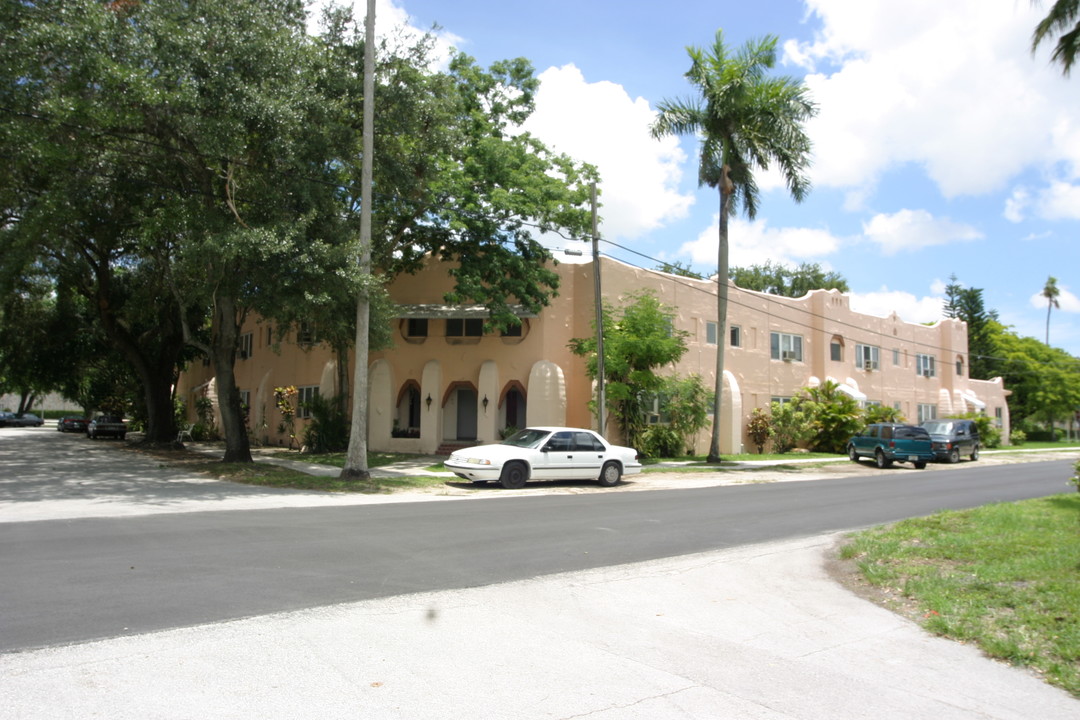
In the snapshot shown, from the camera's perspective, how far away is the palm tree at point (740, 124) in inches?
1078

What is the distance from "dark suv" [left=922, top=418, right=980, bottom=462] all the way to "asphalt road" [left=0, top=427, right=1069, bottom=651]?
48.6 feet

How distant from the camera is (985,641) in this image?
259 inches

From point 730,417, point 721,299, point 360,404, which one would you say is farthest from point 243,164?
point 730,417

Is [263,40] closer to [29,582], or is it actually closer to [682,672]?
[29,582]

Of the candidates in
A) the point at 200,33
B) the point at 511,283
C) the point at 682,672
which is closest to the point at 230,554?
the point at 682,672

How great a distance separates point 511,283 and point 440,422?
6.71 m

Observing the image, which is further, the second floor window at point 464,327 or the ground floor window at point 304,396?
the ground floor window at point 304,396

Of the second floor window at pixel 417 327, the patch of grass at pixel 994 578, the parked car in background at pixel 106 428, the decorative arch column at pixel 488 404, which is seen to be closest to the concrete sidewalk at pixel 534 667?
the patch of grass at pixel 994 578

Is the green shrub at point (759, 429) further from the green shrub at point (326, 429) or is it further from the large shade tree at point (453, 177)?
the green shrub at point (326, 429)

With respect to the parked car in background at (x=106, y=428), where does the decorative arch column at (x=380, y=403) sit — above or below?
above

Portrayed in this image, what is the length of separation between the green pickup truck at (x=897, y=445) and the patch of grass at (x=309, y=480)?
17615 millimetres

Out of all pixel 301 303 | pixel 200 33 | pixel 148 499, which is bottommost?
pixel 148 499

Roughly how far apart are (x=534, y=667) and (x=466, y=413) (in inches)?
961

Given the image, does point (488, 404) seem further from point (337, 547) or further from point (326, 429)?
point (337, 547)
